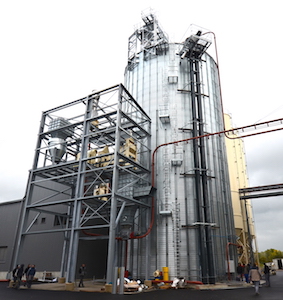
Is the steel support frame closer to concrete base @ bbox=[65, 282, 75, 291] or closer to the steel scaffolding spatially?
the steel scaffolding

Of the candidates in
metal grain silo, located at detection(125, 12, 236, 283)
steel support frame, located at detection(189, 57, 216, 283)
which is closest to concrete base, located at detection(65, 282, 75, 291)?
A: metal grain silo, located at detection(125, 12, 236, 283)

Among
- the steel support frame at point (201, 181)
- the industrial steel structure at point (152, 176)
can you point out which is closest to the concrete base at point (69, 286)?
the industrial steel structure at point (152, 176)

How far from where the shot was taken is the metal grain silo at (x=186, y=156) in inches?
799

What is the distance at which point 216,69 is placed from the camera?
99.3ft

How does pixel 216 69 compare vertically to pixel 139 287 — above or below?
above

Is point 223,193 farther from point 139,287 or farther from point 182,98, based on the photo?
point 139,287

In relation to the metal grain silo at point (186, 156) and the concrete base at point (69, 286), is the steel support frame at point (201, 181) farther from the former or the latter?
the concrete base at point (69, 286)

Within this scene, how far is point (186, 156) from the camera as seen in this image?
23.3 metres

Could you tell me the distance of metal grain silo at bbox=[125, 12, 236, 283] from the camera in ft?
66.6

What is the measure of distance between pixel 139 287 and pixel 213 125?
15.9m

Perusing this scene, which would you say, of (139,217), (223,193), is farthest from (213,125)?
(139,217)

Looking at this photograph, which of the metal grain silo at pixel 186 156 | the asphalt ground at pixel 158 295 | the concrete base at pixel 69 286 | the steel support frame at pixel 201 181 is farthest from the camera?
the metal grain silo at pixel 186 156

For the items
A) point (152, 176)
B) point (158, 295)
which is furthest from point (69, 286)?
point (152, 176)

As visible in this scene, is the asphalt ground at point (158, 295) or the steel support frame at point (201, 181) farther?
the steel support frame at point (201, 181)
